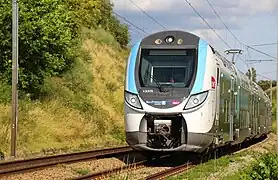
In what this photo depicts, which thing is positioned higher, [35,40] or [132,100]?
[35,40]

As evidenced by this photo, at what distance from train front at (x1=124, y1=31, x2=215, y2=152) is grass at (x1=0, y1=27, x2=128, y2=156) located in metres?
7.28

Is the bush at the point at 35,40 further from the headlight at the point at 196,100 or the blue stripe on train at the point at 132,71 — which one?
the headlight at the point at 196,100

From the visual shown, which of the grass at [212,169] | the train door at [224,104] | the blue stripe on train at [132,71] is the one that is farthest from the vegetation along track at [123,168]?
the train door at [224,104]

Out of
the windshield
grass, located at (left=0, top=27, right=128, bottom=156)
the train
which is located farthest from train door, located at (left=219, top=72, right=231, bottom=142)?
grass, located at (left=0, top=27, right=128, bottom=156)

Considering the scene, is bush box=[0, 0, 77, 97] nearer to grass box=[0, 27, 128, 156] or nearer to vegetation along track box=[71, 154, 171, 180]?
grass box=[0, 27, 128, 156]

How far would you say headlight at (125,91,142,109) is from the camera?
17.1 m

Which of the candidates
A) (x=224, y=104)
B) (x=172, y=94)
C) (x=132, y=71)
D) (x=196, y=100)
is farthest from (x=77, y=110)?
(x=196, y=100)

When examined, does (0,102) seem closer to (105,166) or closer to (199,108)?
(105,166)

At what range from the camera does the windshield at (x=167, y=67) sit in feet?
57.2

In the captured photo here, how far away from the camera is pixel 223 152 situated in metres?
25.1

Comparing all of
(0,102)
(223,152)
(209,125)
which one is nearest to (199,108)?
(209,125)

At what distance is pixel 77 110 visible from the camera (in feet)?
112

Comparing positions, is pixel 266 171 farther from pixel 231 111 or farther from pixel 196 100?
pixel 231 111

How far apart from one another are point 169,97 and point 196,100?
2.51ft
